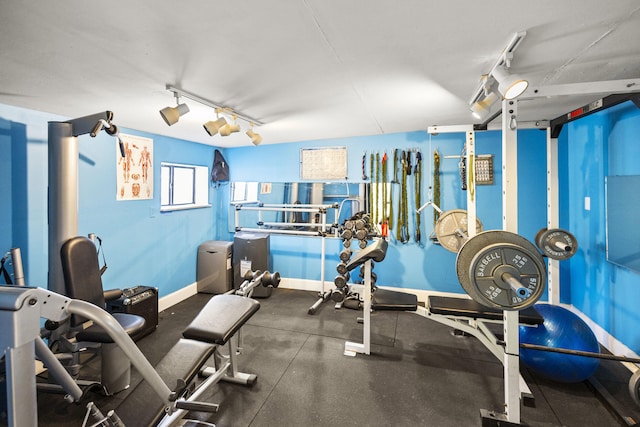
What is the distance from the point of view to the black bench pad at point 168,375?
1.53 meters

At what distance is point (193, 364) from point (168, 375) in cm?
12

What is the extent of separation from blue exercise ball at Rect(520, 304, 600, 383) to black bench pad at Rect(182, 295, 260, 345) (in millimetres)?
2008

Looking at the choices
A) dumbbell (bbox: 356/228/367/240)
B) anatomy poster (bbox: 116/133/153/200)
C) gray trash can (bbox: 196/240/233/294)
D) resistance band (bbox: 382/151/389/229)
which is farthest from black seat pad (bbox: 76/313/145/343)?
resistance band (bbox: 382/151/389/229)

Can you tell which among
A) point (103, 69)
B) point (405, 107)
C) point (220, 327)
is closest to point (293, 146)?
point (405, 107)

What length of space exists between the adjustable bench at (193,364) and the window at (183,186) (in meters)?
2.17

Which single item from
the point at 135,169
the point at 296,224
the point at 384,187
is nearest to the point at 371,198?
the point at 384,187

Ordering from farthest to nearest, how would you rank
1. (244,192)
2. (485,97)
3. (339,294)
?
(244,192) < (339,294) < (485,97)

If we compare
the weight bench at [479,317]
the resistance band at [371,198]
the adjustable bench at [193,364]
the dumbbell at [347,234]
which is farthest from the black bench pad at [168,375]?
the resistance band at [371,198]

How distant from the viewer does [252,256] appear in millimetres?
3975

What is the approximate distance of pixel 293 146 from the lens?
14.0 feet

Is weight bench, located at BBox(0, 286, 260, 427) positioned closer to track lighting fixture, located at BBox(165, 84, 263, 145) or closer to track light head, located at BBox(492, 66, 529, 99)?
track lighting fixture, located at BBox(165, 84, 263, 145)

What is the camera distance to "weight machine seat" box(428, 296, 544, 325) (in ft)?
6.81

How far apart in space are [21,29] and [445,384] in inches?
123

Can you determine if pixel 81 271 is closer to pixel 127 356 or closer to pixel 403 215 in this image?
pixel 127 356
